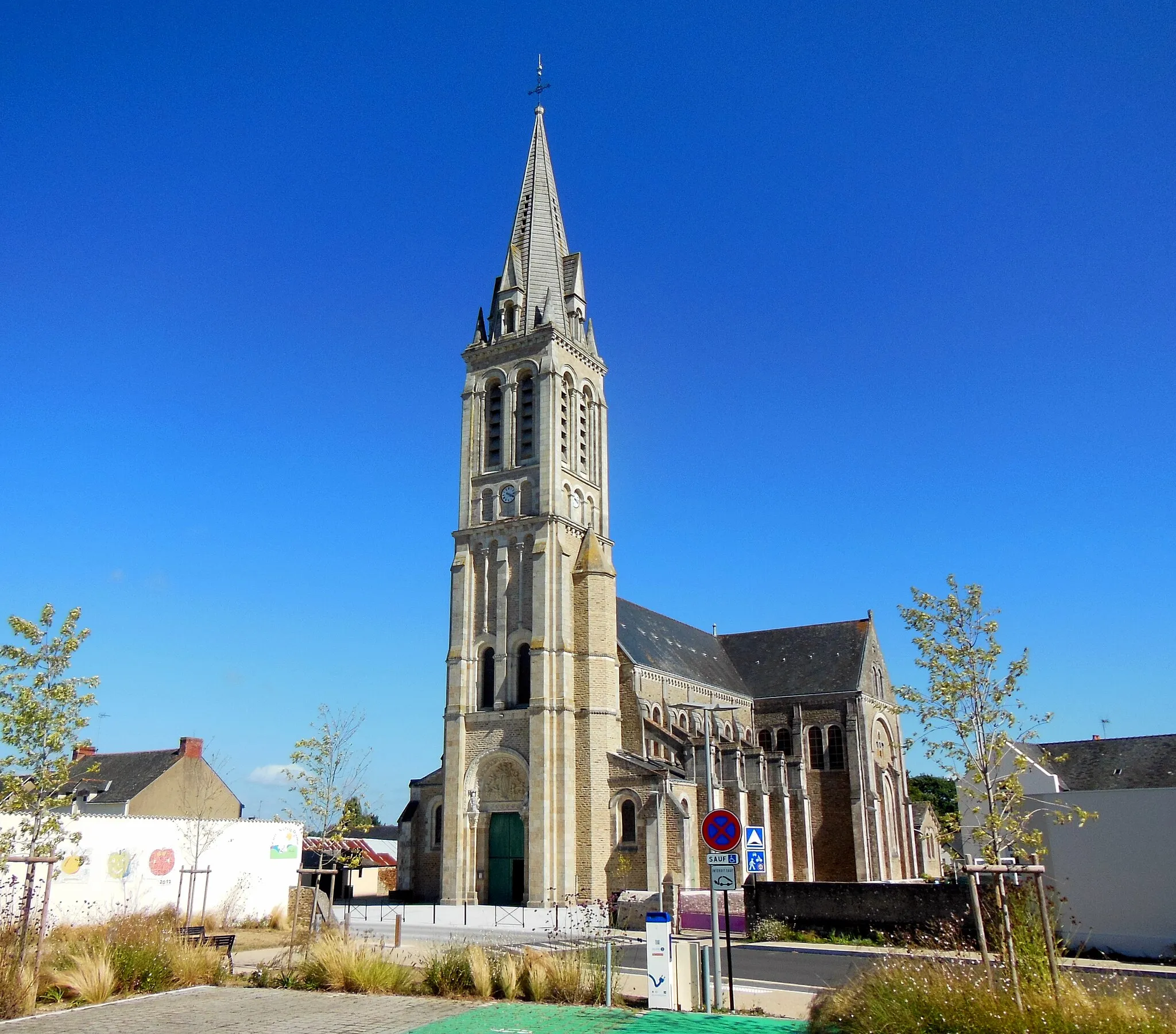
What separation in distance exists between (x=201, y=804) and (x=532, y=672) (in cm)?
1712

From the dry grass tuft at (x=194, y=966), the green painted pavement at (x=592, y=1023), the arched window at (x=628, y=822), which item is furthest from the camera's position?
the arched window at (x=628, y=822)

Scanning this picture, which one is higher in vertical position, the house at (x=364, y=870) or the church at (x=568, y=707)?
the church at (x=568, y=707)

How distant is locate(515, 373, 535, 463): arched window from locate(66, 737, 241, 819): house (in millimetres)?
19954

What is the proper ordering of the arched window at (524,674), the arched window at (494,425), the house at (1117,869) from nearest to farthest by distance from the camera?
the house at (1117,869)
the arched window at (524,674)
the arched window at (494,425)

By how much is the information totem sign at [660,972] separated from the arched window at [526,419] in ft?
94.3

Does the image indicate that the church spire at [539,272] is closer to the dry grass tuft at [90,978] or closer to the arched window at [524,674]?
the arched window at [524,674]

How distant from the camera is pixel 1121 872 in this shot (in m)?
21.8

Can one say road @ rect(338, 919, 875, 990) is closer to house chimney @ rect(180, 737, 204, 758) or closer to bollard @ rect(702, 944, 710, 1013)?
bollard @ rect(702, 944, 710, 1013)

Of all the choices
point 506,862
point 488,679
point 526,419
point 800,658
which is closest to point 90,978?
point 506,862

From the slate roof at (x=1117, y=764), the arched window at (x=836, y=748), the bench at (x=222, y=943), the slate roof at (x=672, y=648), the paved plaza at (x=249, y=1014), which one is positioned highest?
the slate roof at (x=672, y=648)

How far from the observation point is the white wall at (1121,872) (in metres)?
21.2

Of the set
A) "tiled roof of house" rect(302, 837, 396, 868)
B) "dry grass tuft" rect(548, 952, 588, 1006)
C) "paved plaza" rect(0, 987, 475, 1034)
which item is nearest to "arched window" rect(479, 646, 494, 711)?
"tiled roof of house" rect(302, 837, 396, 868)

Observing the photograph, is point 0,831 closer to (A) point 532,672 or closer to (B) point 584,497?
(A) point 532,672

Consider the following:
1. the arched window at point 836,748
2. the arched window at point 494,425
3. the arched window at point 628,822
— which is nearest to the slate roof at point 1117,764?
the arched window at point 836,748
